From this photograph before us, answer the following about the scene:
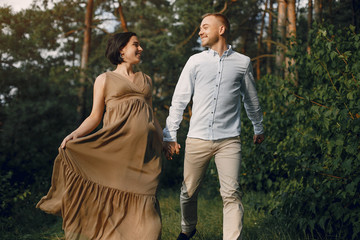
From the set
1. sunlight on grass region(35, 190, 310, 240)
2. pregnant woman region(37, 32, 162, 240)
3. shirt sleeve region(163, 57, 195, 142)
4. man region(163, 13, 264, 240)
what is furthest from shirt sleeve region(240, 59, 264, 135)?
sunlight on grass region(35, 190, 310, 240)

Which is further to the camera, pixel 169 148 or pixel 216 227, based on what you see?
pixel 216 227

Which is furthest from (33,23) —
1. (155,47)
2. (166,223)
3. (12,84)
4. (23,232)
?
(166,223)

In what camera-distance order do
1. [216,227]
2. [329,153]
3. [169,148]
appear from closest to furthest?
[169,148] < [329,153] < [216,227]

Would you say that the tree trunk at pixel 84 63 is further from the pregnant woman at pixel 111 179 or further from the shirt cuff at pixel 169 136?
the pregnant woman at pixel 111 179

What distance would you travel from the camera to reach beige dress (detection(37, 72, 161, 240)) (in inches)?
138

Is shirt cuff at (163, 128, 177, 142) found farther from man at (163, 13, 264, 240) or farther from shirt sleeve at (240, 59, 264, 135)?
shirt sleeve at (240, 59, 264, 135)

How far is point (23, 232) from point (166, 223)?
2.65m

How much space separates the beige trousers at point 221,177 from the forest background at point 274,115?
0.60m

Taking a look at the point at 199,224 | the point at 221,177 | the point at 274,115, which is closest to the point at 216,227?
the point at 199,224

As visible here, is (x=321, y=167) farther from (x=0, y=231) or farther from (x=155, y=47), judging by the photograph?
(x=155, y=47)

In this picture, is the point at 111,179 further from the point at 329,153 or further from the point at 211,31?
the point at 329,153

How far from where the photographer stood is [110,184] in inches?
141

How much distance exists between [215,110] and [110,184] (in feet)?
3.91

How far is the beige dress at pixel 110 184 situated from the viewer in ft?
11.5
